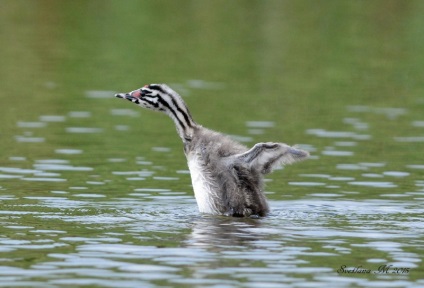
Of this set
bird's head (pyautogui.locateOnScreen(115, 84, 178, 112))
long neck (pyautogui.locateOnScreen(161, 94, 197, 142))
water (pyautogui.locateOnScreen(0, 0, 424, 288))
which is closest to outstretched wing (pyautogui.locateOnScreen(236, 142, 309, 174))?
water (pyautogui.locateOnScreen(0, 0, 424, 288))

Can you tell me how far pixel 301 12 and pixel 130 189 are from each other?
1084 inches

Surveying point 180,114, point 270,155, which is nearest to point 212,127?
point 180,114

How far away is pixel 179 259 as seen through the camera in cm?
1573

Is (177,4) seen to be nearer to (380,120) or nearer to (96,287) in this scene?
(380,120)

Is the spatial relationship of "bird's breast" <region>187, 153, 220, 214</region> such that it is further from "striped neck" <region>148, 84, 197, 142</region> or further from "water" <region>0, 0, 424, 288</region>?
"striped neck" <region>148, 84, 197, 142</region>

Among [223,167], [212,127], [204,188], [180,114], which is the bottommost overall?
[204,188]

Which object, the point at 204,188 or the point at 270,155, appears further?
the point at 204,188

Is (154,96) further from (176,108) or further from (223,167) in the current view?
(223,167)

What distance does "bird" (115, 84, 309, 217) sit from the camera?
63.3ft

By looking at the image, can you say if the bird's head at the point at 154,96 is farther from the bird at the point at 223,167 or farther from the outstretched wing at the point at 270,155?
the outstretched wing at the point at 270,155

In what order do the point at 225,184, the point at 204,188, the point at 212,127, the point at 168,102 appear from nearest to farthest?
1. the point at 204,188
2. the point at 225,184
3. the point at 168,102
4. the point at 212,127

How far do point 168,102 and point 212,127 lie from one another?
282 inches

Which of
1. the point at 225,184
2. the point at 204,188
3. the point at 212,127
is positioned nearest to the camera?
the point at 204,188

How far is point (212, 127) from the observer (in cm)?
2725
